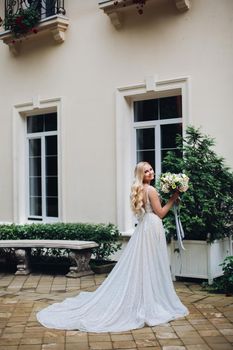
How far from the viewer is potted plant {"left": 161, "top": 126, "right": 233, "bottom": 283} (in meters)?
7.50

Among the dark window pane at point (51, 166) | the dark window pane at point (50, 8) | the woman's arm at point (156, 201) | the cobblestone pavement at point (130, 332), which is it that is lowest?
the cobblestone pavement at point (130, 332)

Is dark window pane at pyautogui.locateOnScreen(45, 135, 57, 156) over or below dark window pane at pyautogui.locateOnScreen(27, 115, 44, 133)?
below

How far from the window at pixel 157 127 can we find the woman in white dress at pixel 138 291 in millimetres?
3036

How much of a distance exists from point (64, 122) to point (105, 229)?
2.35 metres

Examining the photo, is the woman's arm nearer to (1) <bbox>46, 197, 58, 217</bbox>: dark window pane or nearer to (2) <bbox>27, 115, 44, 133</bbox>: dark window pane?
(1) <bbox>46, 197, 58, 217</bbox>: dark window pane

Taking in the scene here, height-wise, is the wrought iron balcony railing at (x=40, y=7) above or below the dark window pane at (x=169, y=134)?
above

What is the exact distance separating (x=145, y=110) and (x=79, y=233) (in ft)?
7.61

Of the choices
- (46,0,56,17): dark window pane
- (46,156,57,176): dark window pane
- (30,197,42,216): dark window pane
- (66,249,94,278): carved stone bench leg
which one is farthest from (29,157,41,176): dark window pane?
(66,249,94,278): carved stone bench leg

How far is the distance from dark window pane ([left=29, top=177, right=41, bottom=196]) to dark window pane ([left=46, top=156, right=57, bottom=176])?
41cm

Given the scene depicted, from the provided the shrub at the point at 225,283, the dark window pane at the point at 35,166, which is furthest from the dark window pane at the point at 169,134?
the dark window pane at the point at 35,166

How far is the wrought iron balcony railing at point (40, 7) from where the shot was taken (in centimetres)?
1033

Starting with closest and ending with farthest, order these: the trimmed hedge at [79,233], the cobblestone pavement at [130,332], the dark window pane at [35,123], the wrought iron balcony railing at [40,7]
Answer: the cobblestone pavement at [130,332]
the trimmed hedge at [79,233]
the wrought iron balcony railing at [40,7]
the dark window pane at [35,123]

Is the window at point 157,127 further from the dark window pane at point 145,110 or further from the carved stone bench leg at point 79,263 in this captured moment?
the carved stone bench leg at point 79,263

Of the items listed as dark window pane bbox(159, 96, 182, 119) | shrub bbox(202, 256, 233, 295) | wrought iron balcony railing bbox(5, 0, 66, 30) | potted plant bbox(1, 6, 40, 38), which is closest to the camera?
shrub bbox(202, 256, 233, 295)
